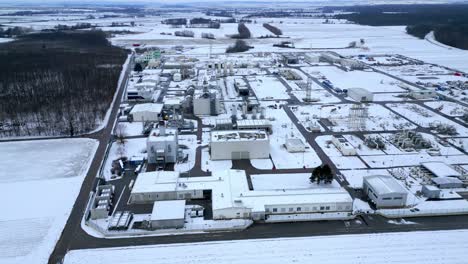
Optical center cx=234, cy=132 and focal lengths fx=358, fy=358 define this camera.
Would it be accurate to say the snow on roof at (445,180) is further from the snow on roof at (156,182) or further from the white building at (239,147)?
the snow on roof at (156,182)

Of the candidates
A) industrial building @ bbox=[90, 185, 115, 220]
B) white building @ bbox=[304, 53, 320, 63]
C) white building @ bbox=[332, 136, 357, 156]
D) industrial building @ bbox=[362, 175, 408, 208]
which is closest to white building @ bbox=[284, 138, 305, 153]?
white building @ bbox=[332, 136, 357, 156]

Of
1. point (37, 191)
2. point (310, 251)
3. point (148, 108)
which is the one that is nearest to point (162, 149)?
point (37, 191)

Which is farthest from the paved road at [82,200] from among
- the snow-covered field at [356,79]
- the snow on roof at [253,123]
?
the snow-covered field at [356,79]

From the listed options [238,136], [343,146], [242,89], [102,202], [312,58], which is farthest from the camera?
[312,58]

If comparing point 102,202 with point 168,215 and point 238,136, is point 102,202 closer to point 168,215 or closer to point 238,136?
point 168,215

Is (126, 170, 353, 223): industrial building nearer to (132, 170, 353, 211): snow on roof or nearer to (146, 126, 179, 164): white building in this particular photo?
(132, 170, 353, 211): snow on roof
